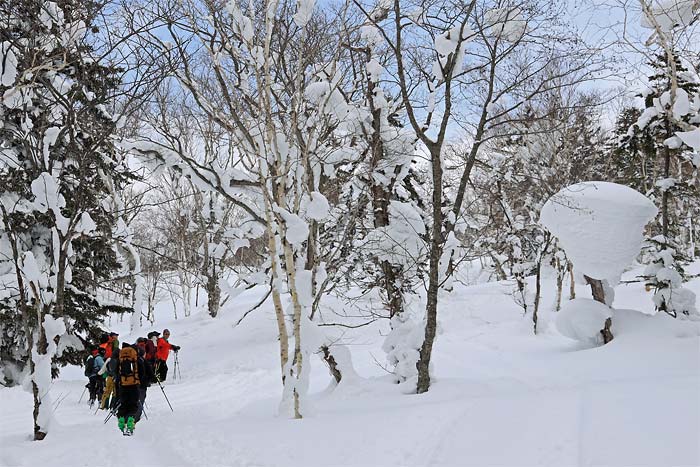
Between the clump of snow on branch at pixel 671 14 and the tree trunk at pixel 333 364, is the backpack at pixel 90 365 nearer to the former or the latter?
the tree trunk at pixel 333 364

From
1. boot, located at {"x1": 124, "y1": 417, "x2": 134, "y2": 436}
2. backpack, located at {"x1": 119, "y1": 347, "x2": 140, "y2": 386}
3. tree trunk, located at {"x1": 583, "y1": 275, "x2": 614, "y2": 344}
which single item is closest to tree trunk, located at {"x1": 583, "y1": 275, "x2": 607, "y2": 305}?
tree trunk, located at {"x1": 583, "y1": 275, "x2": 614, "y2": 344}

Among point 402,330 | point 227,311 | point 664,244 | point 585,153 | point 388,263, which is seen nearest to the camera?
point 402,330

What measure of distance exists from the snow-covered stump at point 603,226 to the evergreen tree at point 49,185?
27.2 ft

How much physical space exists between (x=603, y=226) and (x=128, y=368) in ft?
28.9

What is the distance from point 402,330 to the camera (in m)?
9.38

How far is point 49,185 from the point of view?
739 centimetres

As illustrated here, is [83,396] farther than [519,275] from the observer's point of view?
No

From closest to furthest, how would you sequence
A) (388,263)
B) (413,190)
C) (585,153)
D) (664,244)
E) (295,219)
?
1. (295,219)
2. (388,263)
3. (664,244)
4. (413,190)
5. (585,153)

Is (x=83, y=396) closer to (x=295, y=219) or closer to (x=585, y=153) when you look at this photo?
(x=295, y=219)

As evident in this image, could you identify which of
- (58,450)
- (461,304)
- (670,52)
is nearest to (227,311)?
(461,304)

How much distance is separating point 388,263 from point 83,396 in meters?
8.92

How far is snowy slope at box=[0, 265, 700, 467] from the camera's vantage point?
516 cm

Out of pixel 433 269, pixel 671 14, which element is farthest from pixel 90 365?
pixel 671 14

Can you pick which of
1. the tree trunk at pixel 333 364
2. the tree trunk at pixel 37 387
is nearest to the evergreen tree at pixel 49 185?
the tree trunk at pixel 37 387
